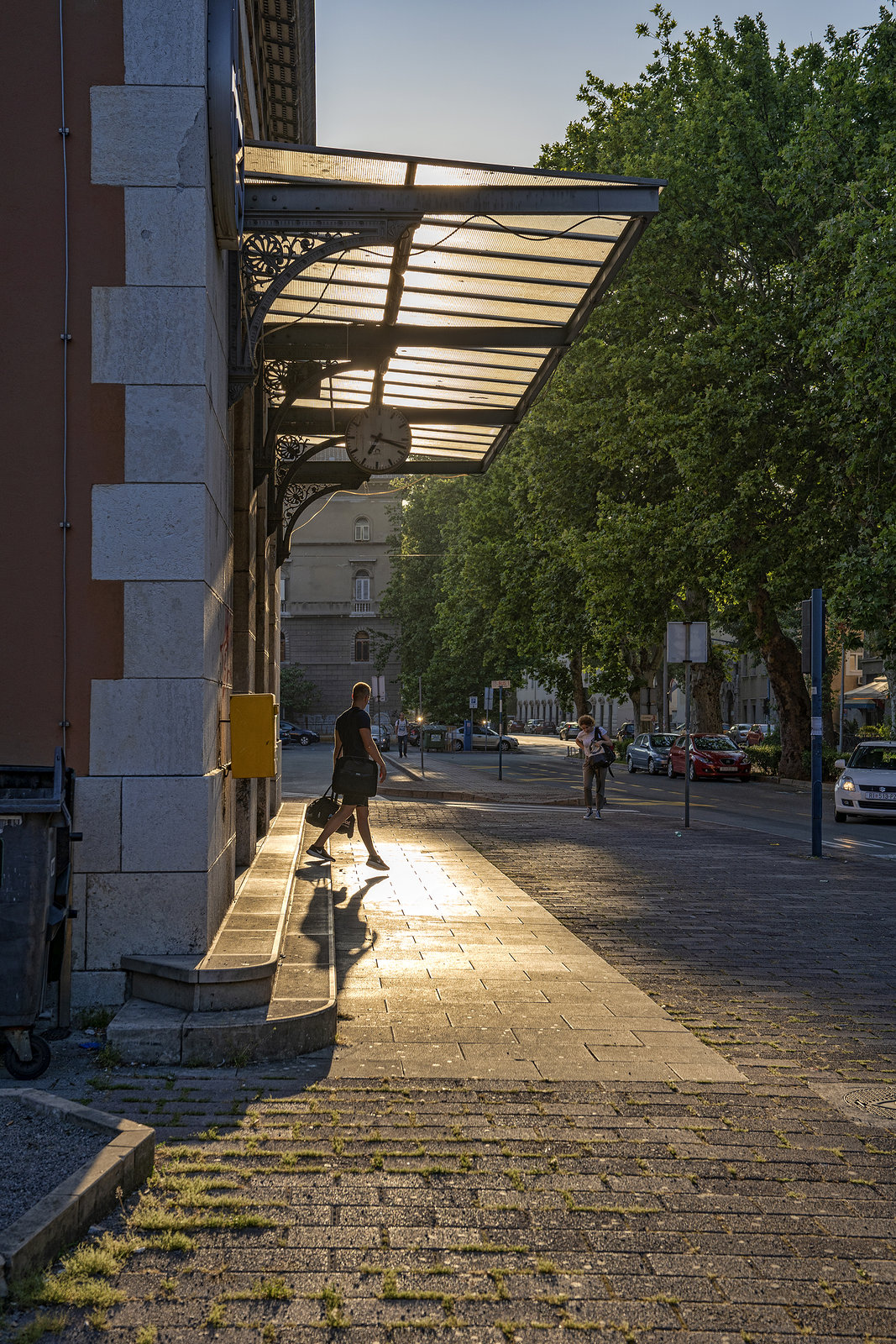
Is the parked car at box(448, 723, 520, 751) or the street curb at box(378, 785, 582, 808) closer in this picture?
the street curb at box(378, 785, 582, 808)

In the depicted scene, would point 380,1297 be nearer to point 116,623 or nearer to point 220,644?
point 116,623

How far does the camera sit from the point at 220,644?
306 inches

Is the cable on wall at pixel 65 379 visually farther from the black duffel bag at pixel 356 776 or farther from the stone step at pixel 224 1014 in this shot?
the black duffel bag at pixel 356 776

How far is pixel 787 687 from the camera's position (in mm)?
35406

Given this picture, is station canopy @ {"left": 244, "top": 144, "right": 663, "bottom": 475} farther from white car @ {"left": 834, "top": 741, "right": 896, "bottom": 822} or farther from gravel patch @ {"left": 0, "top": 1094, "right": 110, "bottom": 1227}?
white car @ {"left": 834, "top": 741, "right": 896, "bottom": 822}

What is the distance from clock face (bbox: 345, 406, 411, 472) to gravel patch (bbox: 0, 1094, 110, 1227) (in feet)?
32.0

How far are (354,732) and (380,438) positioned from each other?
332 cm

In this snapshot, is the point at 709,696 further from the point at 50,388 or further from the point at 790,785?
the point at 50,388

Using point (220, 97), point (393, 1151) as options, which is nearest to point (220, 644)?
point (220, 97)

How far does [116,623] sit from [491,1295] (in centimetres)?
419

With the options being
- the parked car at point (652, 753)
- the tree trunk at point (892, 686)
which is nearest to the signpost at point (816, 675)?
the tree trunk at point (892, 686)

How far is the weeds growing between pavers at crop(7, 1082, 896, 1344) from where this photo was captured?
3.25 m

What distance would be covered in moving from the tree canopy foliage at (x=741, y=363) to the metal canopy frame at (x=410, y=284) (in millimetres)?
12116

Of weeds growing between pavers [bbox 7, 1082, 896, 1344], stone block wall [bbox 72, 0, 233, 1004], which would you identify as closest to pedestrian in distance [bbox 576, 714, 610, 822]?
stone block wall [bbox 72, 0, 233, 1004]
